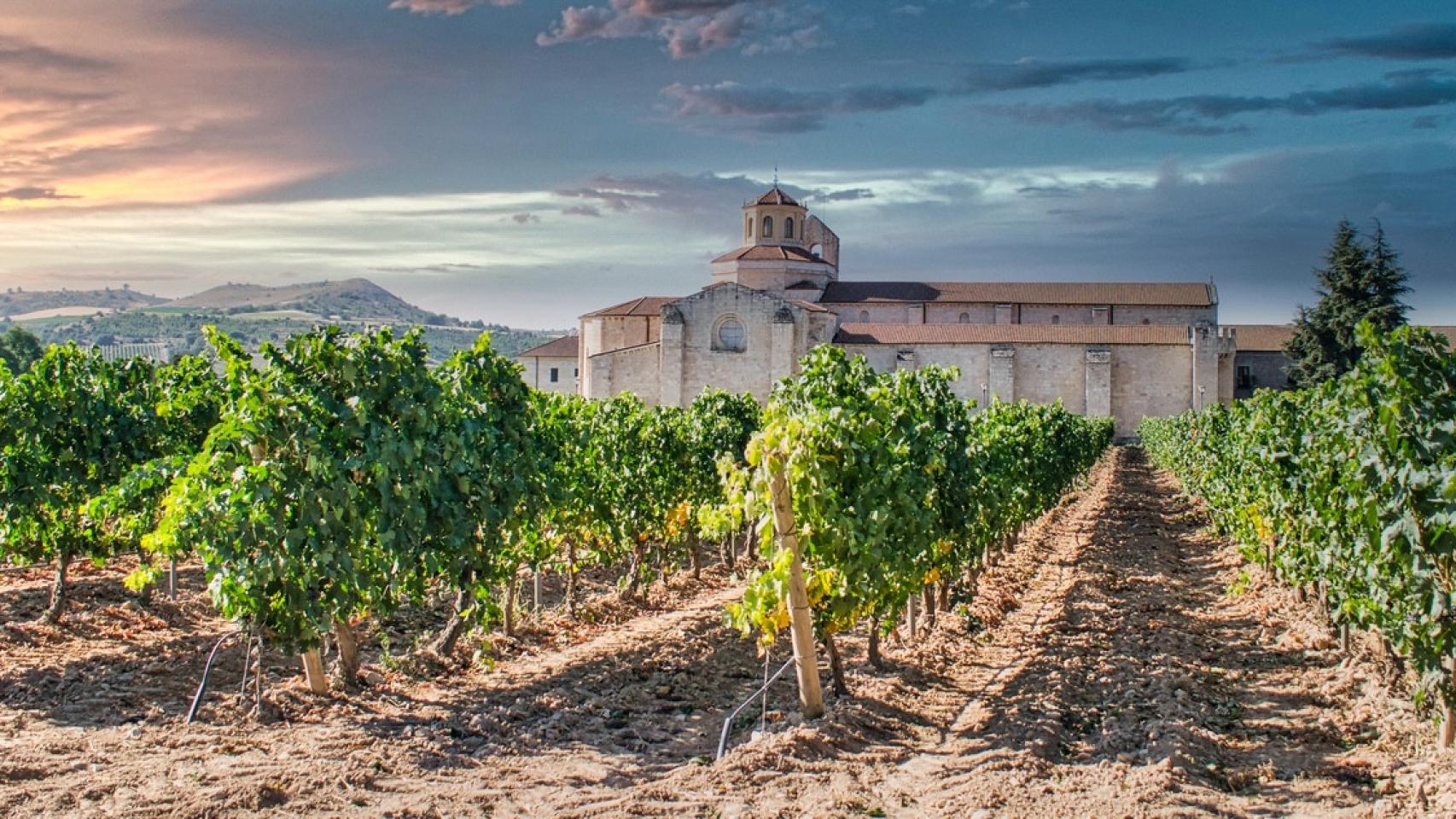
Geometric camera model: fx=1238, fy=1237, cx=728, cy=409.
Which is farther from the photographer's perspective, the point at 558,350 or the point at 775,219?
the point at 775,219

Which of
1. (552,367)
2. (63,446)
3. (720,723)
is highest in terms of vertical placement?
(552,367)

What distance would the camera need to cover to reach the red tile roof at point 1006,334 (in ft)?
176

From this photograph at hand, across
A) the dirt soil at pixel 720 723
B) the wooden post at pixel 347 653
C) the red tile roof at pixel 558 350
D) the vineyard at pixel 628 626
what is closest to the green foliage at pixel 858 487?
the vineyard at pixel 628 626

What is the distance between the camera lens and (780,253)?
61.4m

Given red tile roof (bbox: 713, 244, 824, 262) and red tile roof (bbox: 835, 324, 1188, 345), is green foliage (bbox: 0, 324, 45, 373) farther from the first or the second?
red tile roof (bbox: 835, 324, 1188, 345)

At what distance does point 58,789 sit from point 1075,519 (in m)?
21.2

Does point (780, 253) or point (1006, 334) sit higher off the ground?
point (780, 253)

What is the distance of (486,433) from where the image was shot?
10102 mm

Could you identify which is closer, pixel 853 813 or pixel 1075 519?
pixel 853 813

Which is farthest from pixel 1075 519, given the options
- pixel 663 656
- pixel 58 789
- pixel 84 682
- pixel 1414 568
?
pixel 58 789

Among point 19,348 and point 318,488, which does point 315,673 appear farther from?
point 19,348

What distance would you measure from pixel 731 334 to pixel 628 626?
128 ft

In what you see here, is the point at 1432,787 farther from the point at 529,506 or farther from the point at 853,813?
the point at 529,506

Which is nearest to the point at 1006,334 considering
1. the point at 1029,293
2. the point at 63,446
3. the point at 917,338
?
the point at 917,338
